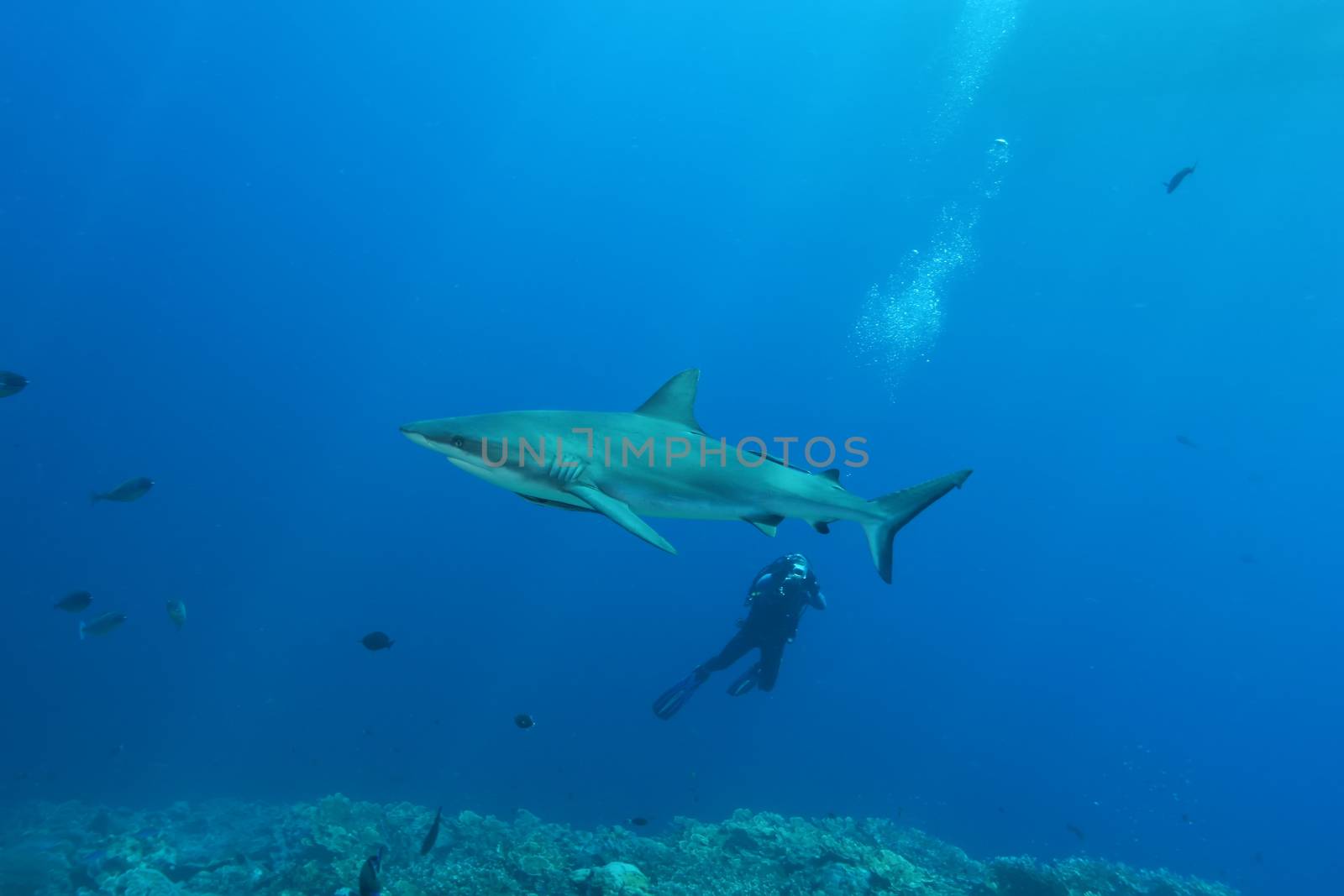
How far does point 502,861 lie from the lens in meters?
8.33

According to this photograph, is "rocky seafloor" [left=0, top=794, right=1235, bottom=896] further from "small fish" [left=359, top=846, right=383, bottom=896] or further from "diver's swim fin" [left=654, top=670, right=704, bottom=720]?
"small fish" [left=359, top=846, right=383, bottom=896]

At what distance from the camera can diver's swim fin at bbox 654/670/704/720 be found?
A: 12.6m

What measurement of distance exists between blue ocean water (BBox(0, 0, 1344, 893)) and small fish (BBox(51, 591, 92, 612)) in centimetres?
1832

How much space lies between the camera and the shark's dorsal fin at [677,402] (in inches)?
182

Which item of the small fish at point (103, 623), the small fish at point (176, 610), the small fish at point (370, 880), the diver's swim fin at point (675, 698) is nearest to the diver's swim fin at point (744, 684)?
the diver's swim fin at point (675, 698)

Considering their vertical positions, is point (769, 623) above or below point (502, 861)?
above

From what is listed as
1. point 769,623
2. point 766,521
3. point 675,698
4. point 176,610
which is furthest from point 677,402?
point 675,698

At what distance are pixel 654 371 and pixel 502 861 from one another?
76.2 meters

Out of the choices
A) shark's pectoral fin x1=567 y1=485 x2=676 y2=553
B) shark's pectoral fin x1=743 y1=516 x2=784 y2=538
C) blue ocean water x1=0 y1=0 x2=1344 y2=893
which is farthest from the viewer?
blue ocean water x1=0 y1=0 x2=1344 y2=893

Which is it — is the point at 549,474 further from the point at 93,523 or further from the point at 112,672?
the point at 93,523

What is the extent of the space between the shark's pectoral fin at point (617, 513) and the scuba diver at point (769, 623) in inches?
341

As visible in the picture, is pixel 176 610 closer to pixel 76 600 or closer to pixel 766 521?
pixel 76 600

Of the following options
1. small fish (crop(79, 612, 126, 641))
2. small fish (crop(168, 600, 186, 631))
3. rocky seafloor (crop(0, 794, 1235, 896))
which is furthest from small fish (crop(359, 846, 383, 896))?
small fish (crop(79, 612, 126, 641))

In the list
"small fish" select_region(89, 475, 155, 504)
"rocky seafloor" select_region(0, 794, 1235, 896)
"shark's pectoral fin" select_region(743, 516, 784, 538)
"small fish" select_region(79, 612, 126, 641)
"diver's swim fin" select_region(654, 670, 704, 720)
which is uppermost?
"shark's pectoral fin" select_region(743, 516, 784, 538)
